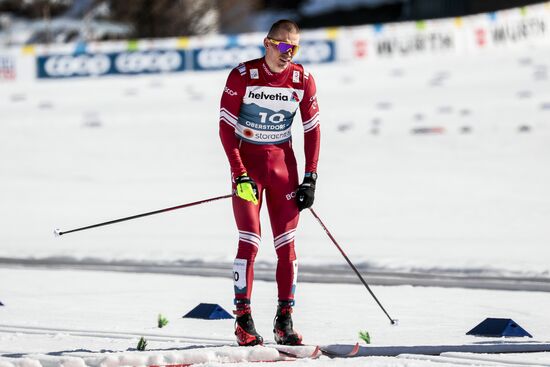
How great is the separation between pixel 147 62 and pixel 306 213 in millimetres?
20952

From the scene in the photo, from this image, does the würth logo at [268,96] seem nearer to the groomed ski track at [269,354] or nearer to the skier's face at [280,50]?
the skier's face at [280,50]

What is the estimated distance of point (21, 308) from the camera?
8789 millimetres

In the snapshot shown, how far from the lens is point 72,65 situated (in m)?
34.2

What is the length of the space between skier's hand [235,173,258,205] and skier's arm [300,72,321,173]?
0.46m

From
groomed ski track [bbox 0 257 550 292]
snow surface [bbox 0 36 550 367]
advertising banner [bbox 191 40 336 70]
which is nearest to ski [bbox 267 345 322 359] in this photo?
snow surface [bbox 0 36 550 367]

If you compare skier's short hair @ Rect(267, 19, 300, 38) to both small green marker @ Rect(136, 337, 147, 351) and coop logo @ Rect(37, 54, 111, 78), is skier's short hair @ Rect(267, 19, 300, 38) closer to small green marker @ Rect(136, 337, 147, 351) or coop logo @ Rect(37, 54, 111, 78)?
small green marker @ Rect(136, 337, 147, 351)

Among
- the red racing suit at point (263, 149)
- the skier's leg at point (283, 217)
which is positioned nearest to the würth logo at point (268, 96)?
the red racing suit at point (263, 149)

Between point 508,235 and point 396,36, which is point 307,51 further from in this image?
point 508,235

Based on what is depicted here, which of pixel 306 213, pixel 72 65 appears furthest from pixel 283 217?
pixel 72 65

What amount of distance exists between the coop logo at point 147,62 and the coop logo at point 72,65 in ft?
1.32

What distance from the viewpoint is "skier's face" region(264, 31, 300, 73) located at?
709 centimetres

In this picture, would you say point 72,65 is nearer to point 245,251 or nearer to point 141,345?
point 245,251

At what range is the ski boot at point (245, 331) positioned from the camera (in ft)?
22.9

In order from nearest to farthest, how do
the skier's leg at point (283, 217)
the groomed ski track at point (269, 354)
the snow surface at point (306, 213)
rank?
the groomed ski track at point (269, 354) → the skier's leg at point (283, 217) → the snow surface at point (306, 213)
